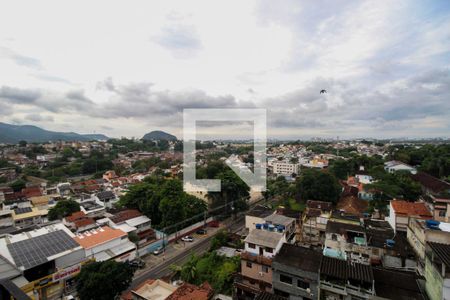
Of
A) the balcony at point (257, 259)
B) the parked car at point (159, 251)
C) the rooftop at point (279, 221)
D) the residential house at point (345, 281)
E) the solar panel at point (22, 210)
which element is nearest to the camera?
the residential house at point (345, 281)

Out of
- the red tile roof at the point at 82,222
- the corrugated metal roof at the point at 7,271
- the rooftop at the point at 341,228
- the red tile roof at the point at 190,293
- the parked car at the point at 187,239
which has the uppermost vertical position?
the corrugated metal roof at the point at 7,271

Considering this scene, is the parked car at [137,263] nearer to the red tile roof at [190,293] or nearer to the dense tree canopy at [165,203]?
the dense tree canopy at [165,203]

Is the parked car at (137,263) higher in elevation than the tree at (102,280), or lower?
lower

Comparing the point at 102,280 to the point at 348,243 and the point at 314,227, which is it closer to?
the point at 348,243

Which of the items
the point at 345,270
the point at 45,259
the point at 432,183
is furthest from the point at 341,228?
the point at 432,183

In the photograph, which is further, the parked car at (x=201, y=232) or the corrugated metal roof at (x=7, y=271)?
the parked car at (x=201, y=232)

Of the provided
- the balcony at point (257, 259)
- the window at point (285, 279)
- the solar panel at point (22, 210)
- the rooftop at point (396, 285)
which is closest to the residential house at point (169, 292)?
the balcony at point (257, 259)
